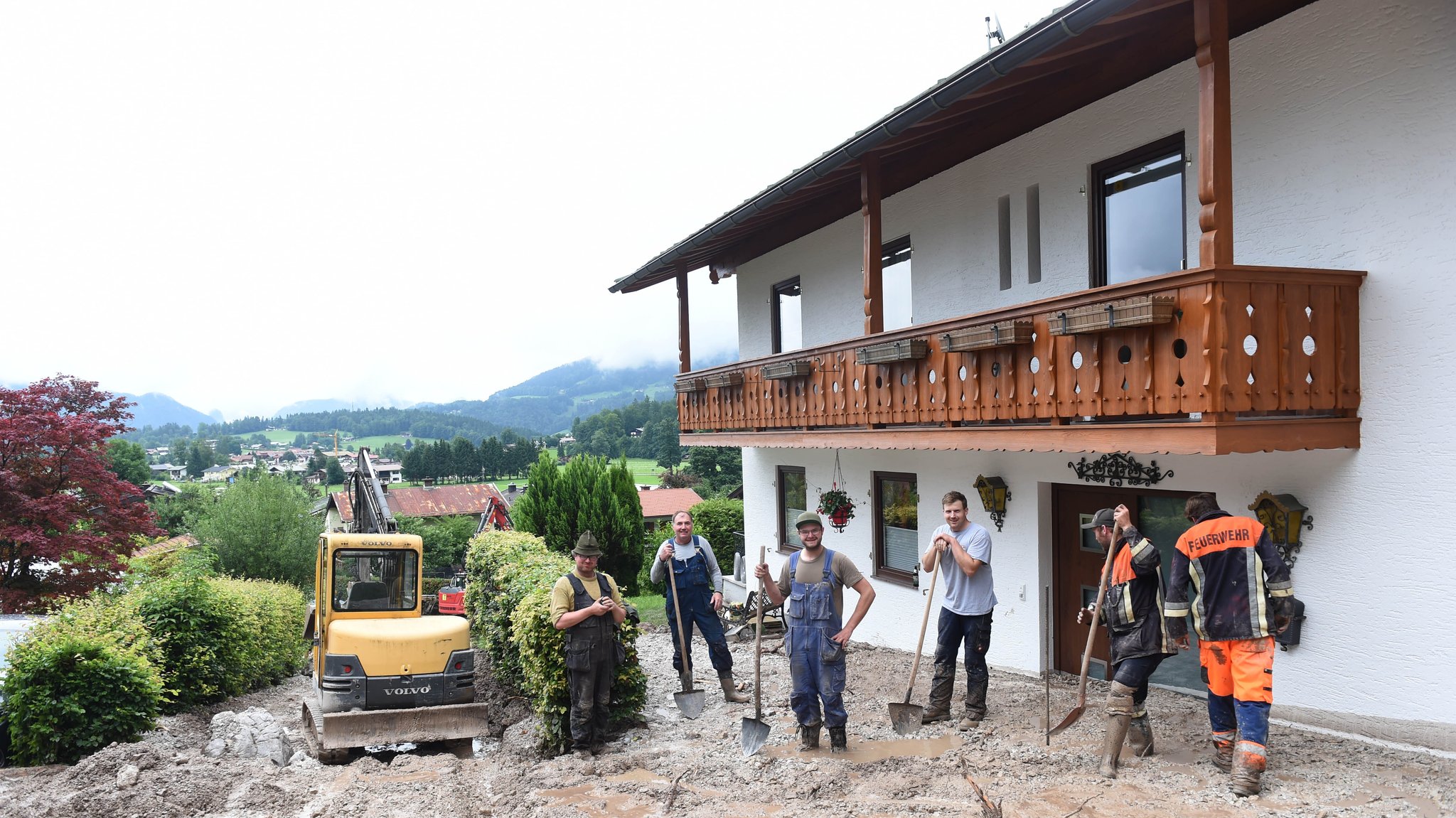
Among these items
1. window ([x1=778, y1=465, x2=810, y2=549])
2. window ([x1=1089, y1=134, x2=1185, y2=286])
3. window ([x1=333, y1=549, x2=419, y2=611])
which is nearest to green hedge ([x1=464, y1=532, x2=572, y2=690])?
window ([x1=333, y1=549, x2=419, y2=611])

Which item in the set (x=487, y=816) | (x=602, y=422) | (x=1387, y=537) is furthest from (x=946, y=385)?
(x=602, y=422)

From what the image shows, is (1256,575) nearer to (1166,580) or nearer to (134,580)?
(1166,580)

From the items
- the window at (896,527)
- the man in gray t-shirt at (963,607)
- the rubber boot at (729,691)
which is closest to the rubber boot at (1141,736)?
the man in gray t-shirt at (963,607)

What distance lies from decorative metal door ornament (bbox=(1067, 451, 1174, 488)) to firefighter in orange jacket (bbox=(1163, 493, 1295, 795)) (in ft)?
8.31

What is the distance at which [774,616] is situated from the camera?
570 inches

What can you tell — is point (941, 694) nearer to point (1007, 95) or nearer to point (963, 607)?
point (963, 607)

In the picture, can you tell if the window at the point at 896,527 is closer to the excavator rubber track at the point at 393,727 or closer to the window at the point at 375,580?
the excavator rubber track at the point at 393,727

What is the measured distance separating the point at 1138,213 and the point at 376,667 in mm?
8825

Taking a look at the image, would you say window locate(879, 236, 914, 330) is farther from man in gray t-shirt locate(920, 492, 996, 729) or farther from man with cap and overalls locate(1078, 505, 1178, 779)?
man with cap and overalls locate(1078, 505, 1178, 779)

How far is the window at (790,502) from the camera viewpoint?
51.2 feet

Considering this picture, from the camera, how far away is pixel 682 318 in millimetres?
17453

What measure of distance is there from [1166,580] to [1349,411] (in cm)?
297

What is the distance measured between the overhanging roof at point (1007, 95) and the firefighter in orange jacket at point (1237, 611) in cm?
369

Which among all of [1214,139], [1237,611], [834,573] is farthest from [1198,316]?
[834,573]
